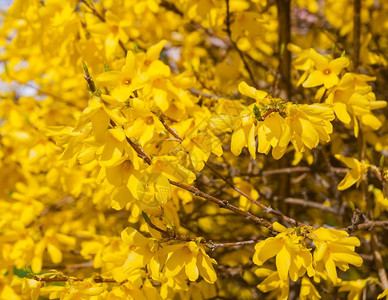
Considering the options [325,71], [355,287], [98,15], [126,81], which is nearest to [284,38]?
[325,71]

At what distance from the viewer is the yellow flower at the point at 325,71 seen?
1478mm

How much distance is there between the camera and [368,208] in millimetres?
1914

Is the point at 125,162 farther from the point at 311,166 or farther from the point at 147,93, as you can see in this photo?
the point at 311,166

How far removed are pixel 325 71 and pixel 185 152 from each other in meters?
0.59

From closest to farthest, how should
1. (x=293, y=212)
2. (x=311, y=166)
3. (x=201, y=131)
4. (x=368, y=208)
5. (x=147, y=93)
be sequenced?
(x=201, y=131) → (x=147, y=93) → (x=368, y=208) → (x=311, y=166) → (x=293, y=212)

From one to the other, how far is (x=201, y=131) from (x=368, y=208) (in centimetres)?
92

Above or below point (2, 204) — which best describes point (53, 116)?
above

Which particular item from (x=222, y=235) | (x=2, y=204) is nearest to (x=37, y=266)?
(x=2, y=204)

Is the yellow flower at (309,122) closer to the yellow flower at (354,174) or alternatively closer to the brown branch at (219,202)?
the brown branch at (219,202)

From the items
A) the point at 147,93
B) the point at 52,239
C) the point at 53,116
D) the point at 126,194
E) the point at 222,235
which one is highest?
the point at 147,93

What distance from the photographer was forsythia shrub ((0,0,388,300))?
1.28m

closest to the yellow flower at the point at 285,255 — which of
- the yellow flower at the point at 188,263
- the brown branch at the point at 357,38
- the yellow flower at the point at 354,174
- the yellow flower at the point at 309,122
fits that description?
the yellow flower at the point at 188,263

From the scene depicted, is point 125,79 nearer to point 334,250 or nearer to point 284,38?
point 334,250

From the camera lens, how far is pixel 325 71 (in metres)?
1.56
